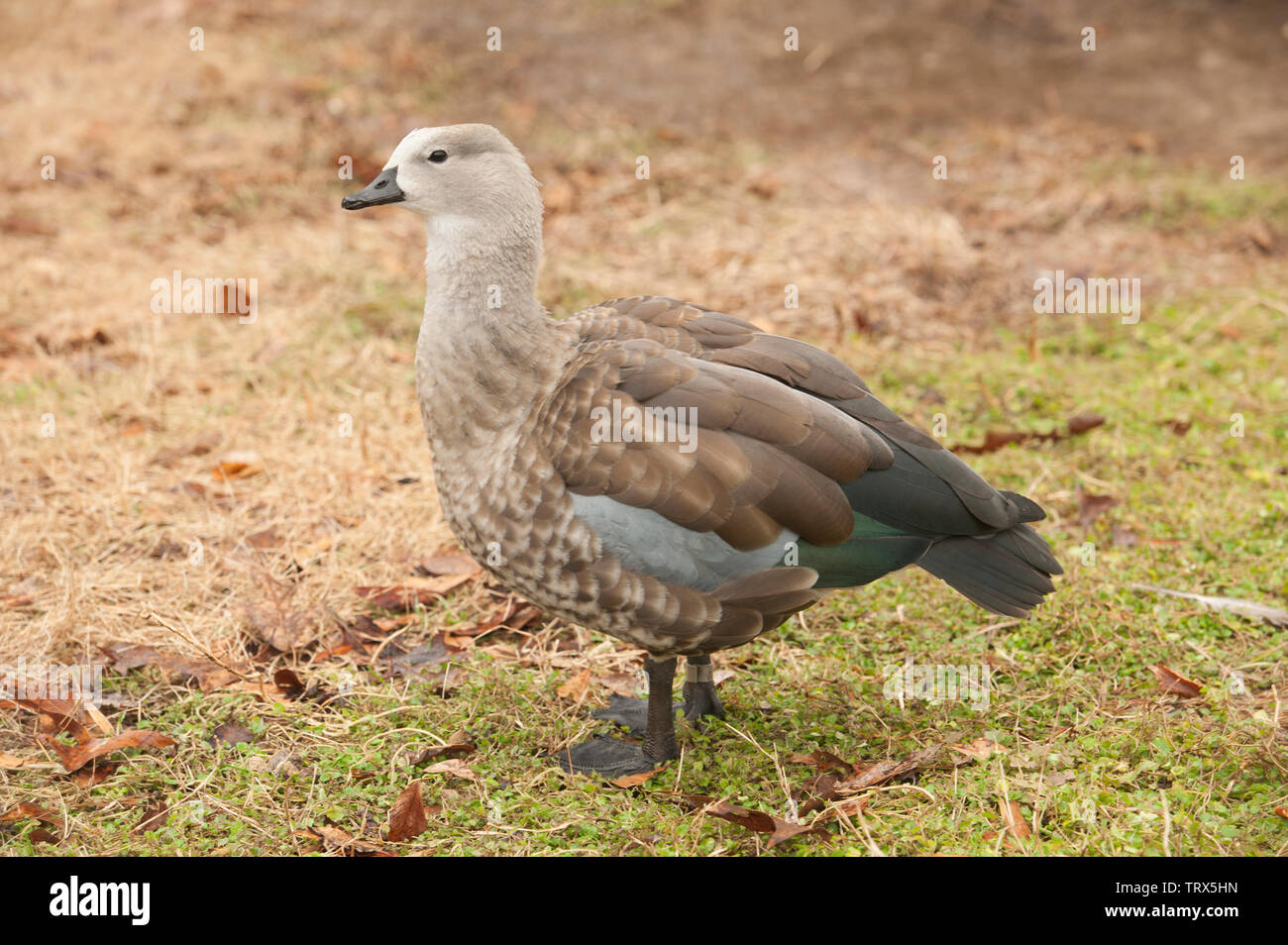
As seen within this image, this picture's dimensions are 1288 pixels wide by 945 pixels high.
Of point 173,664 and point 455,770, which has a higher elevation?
point 173,664

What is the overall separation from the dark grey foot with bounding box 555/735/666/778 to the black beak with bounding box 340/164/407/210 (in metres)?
1.69

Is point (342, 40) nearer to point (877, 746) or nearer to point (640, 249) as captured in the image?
point (640, 249)

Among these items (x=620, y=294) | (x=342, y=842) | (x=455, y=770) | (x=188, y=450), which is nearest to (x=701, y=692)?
(x=455, y=770)

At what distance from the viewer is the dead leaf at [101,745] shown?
3309 mm

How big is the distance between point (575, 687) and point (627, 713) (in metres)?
0.19

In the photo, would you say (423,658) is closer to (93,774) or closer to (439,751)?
(439,751)

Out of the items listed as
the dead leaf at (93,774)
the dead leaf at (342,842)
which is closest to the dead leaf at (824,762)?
the dead leaf at (342,842)

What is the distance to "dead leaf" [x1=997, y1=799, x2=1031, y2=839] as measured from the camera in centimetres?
304

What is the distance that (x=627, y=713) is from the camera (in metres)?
3.78

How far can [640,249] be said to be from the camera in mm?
7000

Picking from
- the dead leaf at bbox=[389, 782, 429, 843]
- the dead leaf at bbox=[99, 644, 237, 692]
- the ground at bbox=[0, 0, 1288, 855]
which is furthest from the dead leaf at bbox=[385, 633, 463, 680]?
the dead leaf at bbox=[389, 782, 429, 843]

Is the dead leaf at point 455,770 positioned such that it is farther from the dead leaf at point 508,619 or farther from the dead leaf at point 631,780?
the dead leaf at point 508,619

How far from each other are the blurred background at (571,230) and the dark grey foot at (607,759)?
1195 mm
